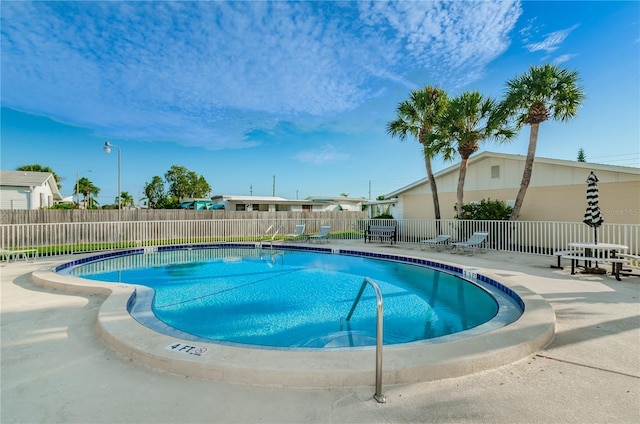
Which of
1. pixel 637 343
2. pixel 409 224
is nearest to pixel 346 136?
pixel 409 224

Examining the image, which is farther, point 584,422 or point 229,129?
point 229,129

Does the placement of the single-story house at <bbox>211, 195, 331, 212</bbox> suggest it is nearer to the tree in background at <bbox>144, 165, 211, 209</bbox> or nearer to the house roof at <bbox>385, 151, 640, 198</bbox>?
the tree in background at <bbox>144, 165, 211, 209</bbox>

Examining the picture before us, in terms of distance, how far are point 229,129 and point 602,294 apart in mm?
23950

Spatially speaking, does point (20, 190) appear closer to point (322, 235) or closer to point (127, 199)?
point (322, 235)

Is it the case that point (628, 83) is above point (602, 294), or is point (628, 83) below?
above

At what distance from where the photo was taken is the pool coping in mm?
2416

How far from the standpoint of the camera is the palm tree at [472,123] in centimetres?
1251

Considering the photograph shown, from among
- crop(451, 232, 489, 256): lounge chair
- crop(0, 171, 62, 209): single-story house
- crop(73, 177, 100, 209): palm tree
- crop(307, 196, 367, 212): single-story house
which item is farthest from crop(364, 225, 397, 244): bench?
crop(73, 177, 100, 209): palm tree

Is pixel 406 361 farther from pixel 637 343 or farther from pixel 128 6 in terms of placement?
pixel 128 6

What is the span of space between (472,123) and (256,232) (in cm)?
1193

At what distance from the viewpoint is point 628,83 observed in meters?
9.99

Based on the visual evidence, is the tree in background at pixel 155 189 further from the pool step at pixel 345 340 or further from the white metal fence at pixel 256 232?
the pool step at pixel 345 340

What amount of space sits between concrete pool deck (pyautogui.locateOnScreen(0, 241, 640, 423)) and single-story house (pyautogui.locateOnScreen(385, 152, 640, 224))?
36.1 ft

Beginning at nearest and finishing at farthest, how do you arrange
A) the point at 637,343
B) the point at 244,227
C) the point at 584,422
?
the point at 584,422, the point at 637,343, the point at 244,227
